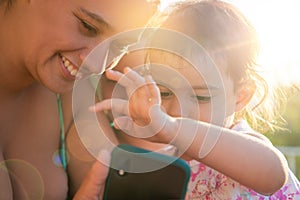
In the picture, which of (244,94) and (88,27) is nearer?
(88,27)

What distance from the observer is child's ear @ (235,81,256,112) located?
219cm

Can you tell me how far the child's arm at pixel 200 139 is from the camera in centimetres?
160

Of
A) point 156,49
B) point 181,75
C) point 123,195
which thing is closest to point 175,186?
point 123,195

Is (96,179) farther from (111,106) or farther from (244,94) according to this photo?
(244,94)

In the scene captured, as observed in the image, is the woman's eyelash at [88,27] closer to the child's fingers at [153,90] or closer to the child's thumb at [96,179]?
the child's fingers at [153,90]

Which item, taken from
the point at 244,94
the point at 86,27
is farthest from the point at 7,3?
the point at 244,94

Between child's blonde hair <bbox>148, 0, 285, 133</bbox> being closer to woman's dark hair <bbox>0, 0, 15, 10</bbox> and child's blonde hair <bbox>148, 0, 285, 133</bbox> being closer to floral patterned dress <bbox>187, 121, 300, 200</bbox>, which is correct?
floral patterned dress <bbox>187, 121, 300, 200</bbox>

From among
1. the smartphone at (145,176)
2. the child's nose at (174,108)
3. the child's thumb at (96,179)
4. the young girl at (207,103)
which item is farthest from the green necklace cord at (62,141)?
the smartphone at (145,176)

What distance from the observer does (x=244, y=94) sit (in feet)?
7.22

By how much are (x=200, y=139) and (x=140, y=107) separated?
0.75 ft

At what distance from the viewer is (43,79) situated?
1.80m

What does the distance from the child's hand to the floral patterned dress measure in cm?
65

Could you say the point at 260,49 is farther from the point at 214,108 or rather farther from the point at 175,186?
the point at 175,186

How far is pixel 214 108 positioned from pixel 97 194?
23.1 inches
